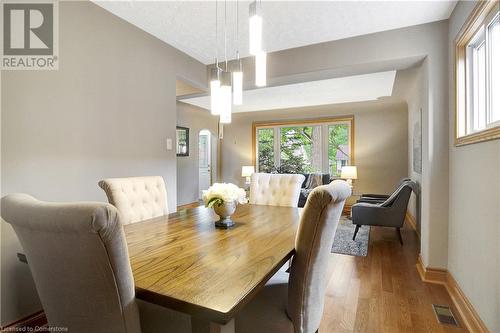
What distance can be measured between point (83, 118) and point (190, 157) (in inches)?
154

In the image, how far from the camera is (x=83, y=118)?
2014 mm

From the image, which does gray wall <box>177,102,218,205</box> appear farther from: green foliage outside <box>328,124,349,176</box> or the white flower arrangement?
the white flower arrangement

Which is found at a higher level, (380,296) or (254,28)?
(254,28)

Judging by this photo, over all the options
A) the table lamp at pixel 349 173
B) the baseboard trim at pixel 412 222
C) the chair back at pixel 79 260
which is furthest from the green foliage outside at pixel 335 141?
the chair back at pixel 79 260

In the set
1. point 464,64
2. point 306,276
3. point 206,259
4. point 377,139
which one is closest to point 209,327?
point 206,259

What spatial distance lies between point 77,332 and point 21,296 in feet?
4.30

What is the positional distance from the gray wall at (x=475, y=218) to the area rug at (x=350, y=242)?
1061 mm

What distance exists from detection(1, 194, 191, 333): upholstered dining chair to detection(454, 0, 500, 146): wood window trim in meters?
1.92

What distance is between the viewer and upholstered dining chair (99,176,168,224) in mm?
1731

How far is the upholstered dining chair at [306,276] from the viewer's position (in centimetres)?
103

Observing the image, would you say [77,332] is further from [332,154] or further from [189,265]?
[332,154]

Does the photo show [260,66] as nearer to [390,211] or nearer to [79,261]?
[79,261]

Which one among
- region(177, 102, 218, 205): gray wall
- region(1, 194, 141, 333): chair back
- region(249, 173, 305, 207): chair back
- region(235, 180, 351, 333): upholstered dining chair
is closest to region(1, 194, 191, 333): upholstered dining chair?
region(1, 194, 141, 333): chair back

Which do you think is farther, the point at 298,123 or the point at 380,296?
the point at 298,123
